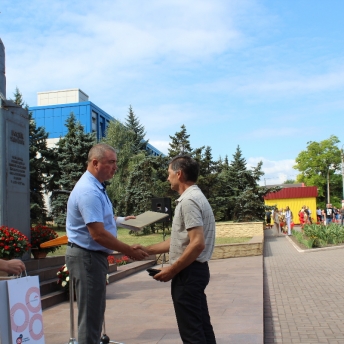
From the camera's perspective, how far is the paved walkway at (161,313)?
5539 mm

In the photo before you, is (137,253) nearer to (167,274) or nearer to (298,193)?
(167,274)

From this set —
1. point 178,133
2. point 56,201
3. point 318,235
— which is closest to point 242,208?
point 178,133

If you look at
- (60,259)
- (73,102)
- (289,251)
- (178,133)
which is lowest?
(289,251)

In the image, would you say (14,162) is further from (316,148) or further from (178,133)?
(316,148)

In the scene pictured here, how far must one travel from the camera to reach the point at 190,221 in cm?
329

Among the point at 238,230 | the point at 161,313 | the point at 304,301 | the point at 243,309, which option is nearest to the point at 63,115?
Answer: the point at 238,230

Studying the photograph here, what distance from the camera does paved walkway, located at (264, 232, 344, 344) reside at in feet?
19.7

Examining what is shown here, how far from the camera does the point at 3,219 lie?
796 centimetres

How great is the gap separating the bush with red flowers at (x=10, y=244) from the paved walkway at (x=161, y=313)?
1053mm

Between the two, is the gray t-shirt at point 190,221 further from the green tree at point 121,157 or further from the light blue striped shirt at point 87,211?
the green tree at point 121,157

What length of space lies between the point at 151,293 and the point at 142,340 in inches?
145

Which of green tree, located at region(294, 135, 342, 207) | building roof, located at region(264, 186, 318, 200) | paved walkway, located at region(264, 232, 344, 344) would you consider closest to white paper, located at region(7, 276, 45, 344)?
paved walkway, located at region(264, 232, 344, 344)

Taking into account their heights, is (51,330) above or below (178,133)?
below

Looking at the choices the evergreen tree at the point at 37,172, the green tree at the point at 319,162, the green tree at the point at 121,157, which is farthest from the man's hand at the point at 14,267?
the green tree at the point at 319,162
